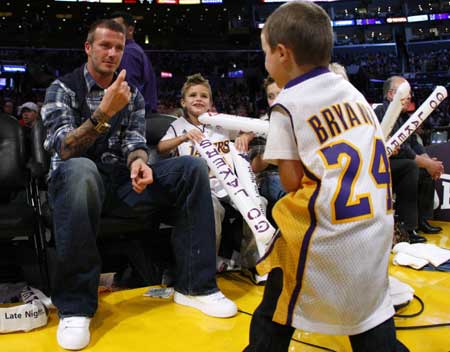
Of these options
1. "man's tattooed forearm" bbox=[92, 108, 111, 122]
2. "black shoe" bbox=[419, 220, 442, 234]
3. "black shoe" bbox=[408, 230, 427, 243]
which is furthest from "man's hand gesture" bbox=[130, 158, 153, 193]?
"black shoe" bbox=[419, 220, 442, 234]

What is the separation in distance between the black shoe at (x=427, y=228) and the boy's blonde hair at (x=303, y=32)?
2945 millimetres

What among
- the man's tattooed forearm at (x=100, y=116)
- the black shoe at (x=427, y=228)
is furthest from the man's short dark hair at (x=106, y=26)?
the black shoe at (x=427, y=228)

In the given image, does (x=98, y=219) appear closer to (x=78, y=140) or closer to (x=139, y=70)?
(x=78, y=140)

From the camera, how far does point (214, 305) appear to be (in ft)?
6.97

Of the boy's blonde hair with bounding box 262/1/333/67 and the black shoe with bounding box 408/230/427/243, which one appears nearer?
the boy's blonde hair with bounding box 262/1/333/67

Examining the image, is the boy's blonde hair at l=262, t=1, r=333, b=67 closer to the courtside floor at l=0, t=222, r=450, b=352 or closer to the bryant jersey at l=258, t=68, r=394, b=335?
the bryant jersey at l=258, t=68, r=394, b=335

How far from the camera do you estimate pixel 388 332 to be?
1.33 meters

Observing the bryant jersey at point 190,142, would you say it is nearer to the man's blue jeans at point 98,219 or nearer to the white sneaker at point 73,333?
the man's blue jeans at point 98,219

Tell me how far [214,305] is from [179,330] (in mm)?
203

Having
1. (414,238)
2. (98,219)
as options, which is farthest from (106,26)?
(414,238)

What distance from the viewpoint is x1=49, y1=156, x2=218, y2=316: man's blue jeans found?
194 cm

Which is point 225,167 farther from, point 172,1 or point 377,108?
point 172,1

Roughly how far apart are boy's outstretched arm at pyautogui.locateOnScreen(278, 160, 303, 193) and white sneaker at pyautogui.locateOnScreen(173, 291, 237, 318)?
94 cm

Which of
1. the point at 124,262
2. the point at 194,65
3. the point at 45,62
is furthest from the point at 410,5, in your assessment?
the point at 124,262
